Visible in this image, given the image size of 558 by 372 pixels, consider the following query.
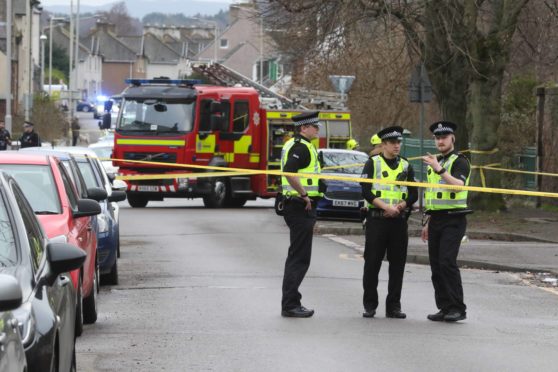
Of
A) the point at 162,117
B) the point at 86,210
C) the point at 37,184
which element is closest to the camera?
the point at 86,210

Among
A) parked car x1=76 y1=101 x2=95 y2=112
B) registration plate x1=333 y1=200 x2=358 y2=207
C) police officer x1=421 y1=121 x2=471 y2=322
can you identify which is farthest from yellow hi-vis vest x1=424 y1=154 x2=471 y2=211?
parked car x1=76 y1=101 x2=95 y2=112

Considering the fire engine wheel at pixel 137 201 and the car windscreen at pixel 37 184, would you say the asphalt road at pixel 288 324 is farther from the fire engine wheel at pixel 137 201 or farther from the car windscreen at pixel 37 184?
the fire engine wheel at pixel 137 201

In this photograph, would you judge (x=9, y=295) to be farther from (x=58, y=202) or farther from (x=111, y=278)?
(x=111, y=278)

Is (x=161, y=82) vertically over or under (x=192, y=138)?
over

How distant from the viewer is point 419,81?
2483cm

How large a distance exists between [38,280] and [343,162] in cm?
2168

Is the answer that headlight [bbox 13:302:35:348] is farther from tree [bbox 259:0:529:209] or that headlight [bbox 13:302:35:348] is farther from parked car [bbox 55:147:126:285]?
tree [bbox 259:0:529:209]

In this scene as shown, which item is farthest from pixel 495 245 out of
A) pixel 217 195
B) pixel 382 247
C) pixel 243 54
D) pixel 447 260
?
pixel 243 54

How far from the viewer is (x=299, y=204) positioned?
12094 mm

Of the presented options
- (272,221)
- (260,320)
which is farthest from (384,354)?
(272,221)

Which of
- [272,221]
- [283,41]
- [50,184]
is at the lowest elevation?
[272,221]

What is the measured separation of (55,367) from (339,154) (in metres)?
22.0

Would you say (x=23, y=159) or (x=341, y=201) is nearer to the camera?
(x=23, y=159)

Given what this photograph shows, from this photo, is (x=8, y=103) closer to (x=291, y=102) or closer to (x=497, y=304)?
(x=291, y=102)
